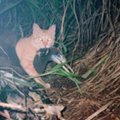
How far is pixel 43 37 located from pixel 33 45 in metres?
0.20

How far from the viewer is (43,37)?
370cm

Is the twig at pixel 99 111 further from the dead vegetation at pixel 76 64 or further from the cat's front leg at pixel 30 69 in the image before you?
the cat's front leg at pixel 30 69

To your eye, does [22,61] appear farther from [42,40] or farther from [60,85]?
[60,85]

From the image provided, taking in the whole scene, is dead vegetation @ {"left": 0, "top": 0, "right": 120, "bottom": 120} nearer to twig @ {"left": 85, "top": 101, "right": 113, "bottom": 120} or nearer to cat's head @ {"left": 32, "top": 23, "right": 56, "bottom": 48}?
twig @ {"left": 85, "top": 101, "right": 113, "bottom": 120}

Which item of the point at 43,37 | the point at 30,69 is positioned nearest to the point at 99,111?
the point at 30,69

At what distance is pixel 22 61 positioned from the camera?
12.6 feet

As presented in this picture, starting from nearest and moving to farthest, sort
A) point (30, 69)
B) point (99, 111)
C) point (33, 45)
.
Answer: point (99, 111)
point (30, 69)
point (33, 45)

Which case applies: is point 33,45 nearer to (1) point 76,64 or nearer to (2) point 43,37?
(2) point 43,37

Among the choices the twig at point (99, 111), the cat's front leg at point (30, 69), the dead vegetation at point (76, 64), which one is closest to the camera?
the twig at point (99, 111)

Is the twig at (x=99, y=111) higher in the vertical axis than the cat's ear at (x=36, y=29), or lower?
lower

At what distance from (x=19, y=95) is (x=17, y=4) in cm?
255

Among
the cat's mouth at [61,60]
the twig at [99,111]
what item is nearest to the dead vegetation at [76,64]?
the twig at [99,111]

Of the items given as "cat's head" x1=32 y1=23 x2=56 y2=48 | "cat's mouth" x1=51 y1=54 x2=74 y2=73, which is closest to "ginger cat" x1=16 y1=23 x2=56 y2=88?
"cat's head" x1=32 y1=23 x2=56 y2=48

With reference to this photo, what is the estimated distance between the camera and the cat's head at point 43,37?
3680 mm
